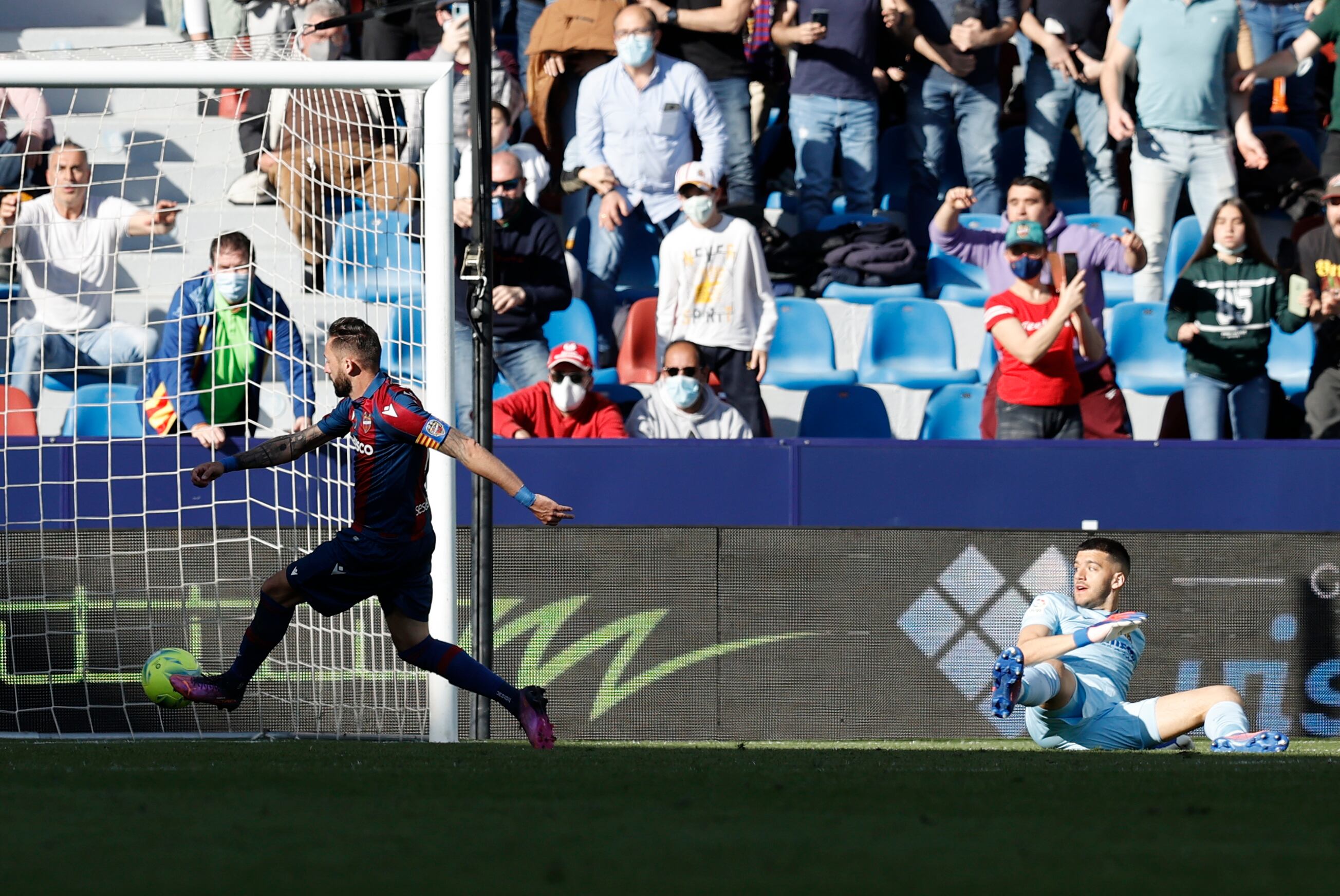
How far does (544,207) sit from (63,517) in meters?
4.32

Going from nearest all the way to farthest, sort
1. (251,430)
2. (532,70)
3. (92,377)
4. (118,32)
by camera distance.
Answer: (251,430) → (92,377) → (532,70) → (118,32)

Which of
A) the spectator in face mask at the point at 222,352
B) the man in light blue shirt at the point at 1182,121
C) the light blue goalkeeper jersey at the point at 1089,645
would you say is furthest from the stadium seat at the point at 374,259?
the man in light blue shirt at the point at 1182,121

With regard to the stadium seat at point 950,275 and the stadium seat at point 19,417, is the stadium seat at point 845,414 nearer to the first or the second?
the stadium seat at point 950,275

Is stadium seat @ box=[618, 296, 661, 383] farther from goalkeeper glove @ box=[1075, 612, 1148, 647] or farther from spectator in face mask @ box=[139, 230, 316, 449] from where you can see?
goalkeeper glove @ box=[1075, 612, 1148, 647]

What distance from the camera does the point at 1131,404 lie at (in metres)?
11.2

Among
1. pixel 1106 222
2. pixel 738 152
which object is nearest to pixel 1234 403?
pixel 1106 222

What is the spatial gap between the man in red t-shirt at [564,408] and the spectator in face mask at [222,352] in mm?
1085

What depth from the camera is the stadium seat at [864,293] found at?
11.6 m

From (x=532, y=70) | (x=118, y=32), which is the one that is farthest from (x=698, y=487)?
(x=118, y=32)

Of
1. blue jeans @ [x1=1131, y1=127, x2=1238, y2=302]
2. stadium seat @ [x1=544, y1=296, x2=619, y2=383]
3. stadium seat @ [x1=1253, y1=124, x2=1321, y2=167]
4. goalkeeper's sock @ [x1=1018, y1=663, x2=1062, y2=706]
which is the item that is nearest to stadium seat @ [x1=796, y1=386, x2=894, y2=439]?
stadium seat @ [x1=544, y1=296, x2=619, y2=383]

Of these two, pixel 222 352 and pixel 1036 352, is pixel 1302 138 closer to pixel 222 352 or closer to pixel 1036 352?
pixel 1036 352

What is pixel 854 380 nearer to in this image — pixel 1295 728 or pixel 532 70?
pixel 532 70

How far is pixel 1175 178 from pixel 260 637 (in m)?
7.28

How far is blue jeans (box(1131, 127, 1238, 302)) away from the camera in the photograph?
11625mm
